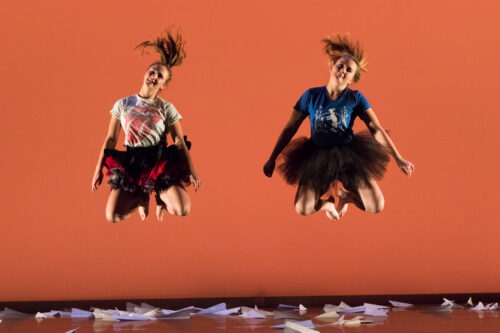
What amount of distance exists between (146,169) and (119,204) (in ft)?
0.65

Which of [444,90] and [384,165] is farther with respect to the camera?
[444,90]

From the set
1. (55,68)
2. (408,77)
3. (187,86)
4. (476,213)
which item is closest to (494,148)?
(476,213)

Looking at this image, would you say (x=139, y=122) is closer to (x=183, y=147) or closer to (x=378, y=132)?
(x=183, y=147)

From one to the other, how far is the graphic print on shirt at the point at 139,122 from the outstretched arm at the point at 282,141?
54 cm

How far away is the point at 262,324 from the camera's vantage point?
290 cm

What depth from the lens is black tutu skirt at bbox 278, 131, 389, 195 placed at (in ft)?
8.54

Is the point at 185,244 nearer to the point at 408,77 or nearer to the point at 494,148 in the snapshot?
the point at 408,77

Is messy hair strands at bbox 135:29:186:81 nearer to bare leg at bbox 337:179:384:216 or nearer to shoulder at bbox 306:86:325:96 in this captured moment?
shoulder at bbox 306:86:325:96

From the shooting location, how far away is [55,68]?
367cm

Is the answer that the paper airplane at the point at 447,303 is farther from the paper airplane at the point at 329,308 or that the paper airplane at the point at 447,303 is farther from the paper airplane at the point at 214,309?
the paper airplane at the point at 214,309

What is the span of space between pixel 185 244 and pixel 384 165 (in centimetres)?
155

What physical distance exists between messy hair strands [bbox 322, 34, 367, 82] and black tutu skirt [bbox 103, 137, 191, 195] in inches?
33.1

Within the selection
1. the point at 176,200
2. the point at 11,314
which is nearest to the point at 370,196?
the point at 176,200

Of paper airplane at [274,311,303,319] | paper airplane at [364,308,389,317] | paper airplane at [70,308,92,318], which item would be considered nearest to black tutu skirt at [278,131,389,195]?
paper airplane at [274,311,303,319]
